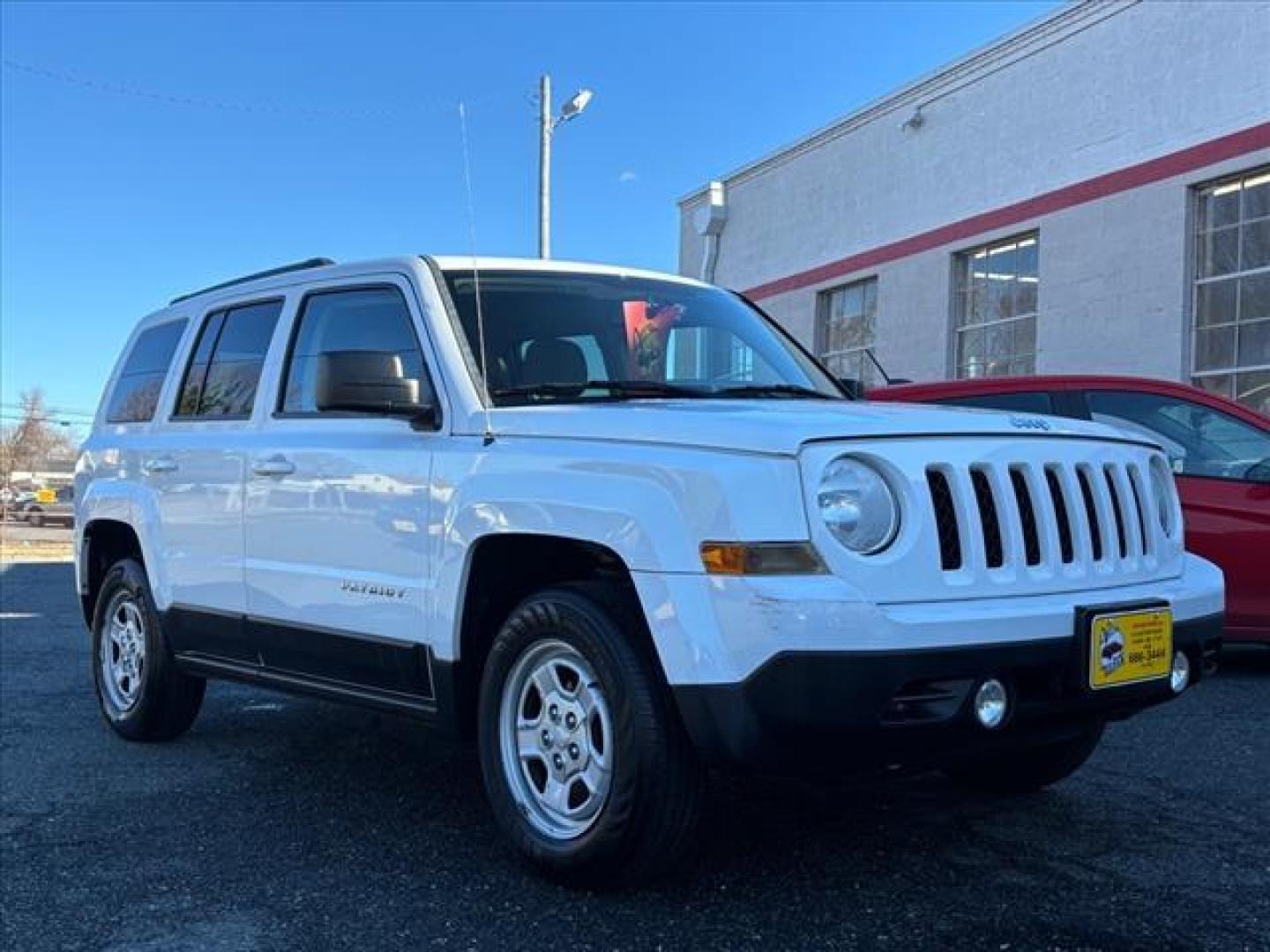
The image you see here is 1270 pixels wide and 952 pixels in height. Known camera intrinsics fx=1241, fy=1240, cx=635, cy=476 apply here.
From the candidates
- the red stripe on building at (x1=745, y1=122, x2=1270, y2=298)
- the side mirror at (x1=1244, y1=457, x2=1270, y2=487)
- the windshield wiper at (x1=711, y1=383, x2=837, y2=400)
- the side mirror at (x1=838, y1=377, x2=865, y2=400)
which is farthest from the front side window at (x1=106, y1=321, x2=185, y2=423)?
the red stripe on building at (x1=745, y1=122, x2=1270, y2=298)

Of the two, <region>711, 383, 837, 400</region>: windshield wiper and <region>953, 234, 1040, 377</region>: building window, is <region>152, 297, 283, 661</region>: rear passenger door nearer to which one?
<region>711, 383, 837, 400</region>: windshield wiper

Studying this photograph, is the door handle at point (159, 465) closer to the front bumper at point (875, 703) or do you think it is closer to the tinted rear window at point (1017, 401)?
the front bumper at point (875, 703)

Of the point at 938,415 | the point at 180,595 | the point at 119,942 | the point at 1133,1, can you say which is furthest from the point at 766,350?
the point at 1133,1

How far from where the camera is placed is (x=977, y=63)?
16.0m

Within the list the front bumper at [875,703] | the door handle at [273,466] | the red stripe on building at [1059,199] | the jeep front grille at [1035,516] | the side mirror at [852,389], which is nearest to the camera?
the front bumper at [875,703]

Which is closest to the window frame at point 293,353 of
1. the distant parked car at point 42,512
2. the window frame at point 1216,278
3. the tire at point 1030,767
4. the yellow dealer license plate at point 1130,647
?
the yellow dealer license plate at point 1130,647

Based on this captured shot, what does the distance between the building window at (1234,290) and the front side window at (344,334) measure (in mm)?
10586

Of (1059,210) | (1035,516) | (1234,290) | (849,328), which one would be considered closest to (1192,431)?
(1035,516)

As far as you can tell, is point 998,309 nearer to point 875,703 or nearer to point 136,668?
point 136,668

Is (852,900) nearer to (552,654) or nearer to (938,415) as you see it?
(552,654)

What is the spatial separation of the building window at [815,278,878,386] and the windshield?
43.6ft

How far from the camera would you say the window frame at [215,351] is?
484 cm

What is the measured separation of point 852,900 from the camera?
11.0ft

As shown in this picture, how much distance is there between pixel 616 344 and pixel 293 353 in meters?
1.28
